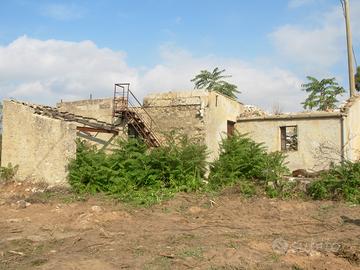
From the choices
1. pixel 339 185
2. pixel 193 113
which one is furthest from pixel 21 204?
pixel 339 185

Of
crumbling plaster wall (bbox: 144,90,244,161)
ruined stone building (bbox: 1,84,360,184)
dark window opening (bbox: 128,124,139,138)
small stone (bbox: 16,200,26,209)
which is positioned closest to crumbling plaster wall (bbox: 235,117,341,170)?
ruined stone building (bbox: 1,84,360,184)

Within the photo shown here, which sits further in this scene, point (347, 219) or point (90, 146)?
point (90, 146)

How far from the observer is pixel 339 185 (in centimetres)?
1394

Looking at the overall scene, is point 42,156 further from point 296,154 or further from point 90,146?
point 296,154

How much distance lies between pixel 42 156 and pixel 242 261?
10.6m

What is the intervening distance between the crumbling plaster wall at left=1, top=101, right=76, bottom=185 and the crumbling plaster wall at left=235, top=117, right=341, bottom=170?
28.1 feet

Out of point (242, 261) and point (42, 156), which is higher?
point (42, 156)

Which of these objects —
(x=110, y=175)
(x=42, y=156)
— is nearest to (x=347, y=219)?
(x=110, y=175)

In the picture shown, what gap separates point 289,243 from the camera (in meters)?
8.81

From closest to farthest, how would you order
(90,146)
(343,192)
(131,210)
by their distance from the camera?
(131,210), (343,192), (90,146)

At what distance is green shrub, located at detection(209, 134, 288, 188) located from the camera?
1521cm

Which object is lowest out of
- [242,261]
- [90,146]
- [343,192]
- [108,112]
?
[242,261]

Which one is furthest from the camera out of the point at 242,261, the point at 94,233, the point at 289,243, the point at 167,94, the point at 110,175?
the point at 167,94

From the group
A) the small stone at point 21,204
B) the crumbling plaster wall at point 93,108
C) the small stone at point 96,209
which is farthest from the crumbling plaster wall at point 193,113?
the small stone at point 21,204
